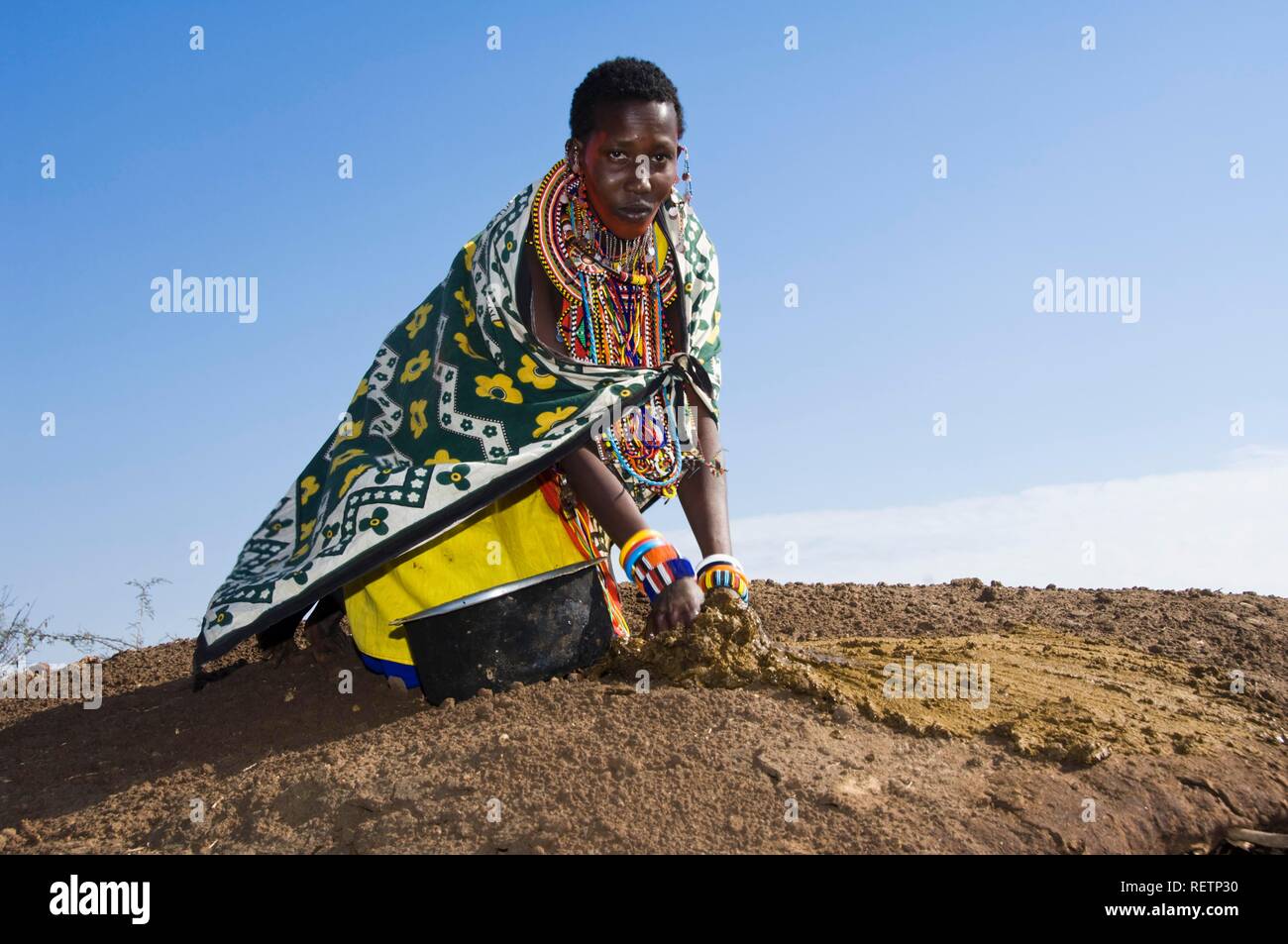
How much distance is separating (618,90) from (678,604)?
5.36 feet

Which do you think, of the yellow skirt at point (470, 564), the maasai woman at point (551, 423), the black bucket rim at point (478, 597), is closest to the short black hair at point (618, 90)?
the maasai woman at point (551, 423)

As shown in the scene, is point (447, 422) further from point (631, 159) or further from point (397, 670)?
point (631, 159)

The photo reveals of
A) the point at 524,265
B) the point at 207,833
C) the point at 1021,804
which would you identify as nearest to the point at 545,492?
the point at 524,265

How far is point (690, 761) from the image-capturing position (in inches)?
118

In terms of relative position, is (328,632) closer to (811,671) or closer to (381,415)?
(381,415)

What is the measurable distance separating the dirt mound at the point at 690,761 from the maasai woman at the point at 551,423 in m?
0.33

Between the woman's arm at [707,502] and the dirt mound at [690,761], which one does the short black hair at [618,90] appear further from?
the dirt mound at [690,761]

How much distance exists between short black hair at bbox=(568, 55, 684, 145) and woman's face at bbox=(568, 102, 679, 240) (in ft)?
0.09

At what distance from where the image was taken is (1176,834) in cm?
314

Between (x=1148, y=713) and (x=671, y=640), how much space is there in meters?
1.69

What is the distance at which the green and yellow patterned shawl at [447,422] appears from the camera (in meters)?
3.57

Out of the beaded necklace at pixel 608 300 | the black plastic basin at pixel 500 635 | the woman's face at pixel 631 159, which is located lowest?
the black plastic basin at pixel 500 635

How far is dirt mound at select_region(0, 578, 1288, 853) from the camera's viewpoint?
9.37 ft
